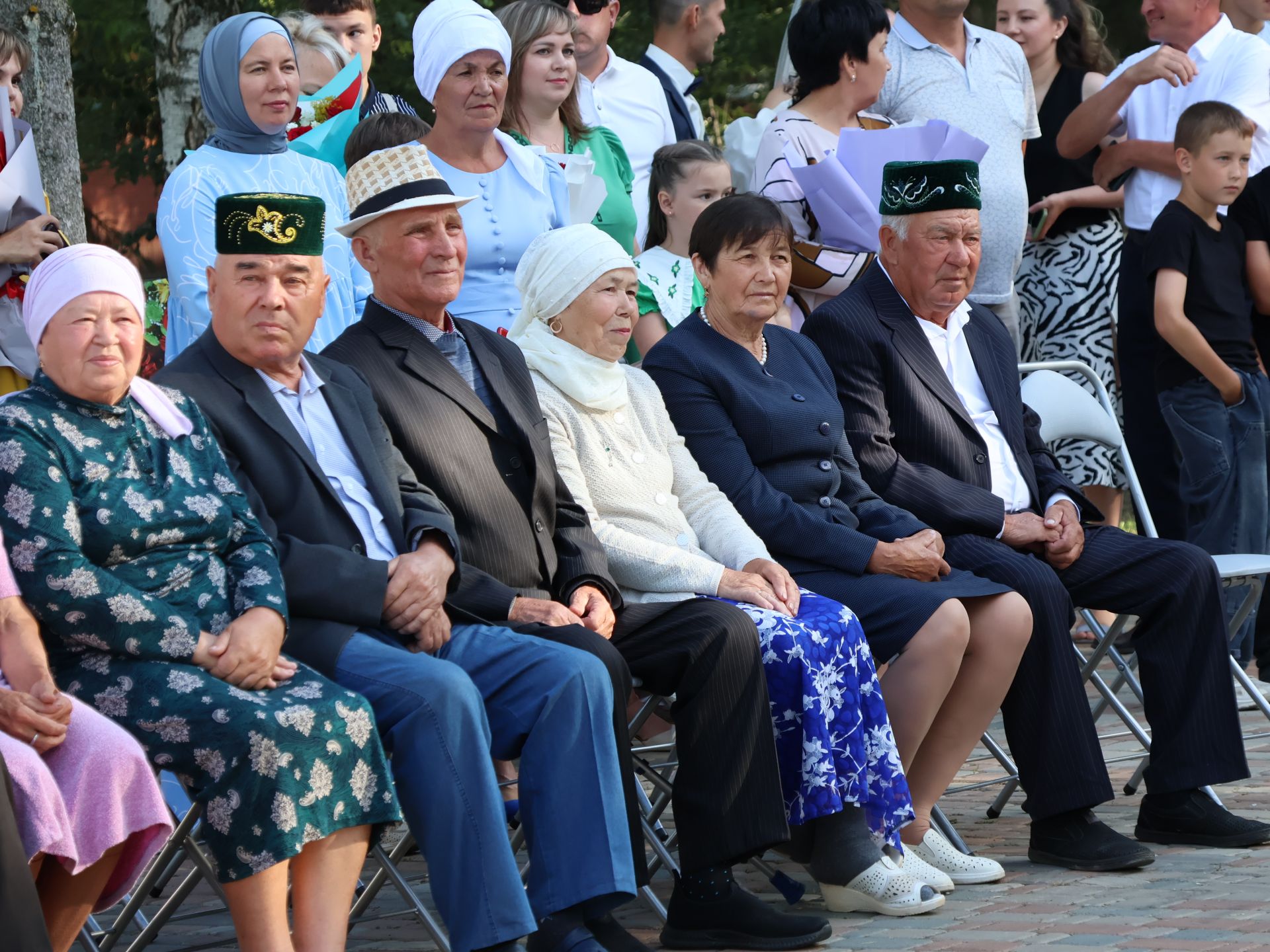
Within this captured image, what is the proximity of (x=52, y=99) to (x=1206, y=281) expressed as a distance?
193 inches

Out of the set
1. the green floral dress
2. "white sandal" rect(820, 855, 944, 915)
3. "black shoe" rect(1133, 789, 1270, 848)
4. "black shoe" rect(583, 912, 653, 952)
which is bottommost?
"black shoe" rect(1133, 789, 1270, 848)

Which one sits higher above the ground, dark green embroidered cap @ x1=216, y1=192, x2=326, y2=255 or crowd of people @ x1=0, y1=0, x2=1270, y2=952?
dark green embroidered cap @ x1=216, y1=192, x2=326, y2=255

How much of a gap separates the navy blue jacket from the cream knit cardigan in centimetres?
9

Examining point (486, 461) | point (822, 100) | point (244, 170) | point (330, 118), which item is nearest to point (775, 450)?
point (486, 461)

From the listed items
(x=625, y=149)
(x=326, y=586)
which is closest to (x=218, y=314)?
(x=326, y=586)

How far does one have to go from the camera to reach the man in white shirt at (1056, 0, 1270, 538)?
805cm

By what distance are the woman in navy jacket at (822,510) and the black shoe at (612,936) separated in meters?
1.16

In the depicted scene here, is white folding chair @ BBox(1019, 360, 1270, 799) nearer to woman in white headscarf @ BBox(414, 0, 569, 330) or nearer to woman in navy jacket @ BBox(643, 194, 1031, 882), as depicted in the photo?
woman in navy jacket @ BBox(643, 194, 1031, 882)

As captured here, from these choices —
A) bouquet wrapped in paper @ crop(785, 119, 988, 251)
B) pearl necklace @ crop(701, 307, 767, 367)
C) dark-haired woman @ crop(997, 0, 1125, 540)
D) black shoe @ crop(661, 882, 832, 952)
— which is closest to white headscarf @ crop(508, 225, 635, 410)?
pearl necklace @ crop(701, 307, 767, 367)

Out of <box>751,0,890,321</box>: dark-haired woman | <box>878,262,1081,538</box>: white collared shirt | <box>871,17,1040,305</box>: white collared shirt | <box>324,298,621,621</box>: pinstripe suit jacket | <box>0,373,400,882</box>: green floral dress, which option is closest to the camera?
<box>0,373,400,882</box>: green floral dress

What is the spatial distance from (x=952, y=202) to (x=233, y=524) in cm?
280

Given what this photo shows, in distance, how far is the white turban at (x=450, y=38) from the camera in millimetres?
6227

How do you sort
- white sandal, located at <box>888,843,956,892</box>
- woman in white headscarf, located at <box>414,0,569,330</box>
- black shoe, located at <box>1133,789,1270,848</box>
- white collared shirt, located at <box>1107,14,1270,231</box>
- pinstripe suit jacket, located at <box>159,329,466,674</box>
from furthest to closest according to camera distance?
1. white collared shirt, located at <box>1107,14,1270,231</box>
2. woman in white headscarf, located at <box>414,0,569,330</box>
3. black shoe, located at <box>1133,789,1270,848</box>
4. white sandal, located at <box>888,843,956,892</box>
5. pinstripe suit jacket, located at <box>159,329,466,674</box>

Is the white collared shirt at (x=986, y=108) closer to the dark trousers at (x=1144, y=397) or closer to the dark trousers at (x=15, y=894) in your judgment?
the dark trousers at (x=1144, y=397)
